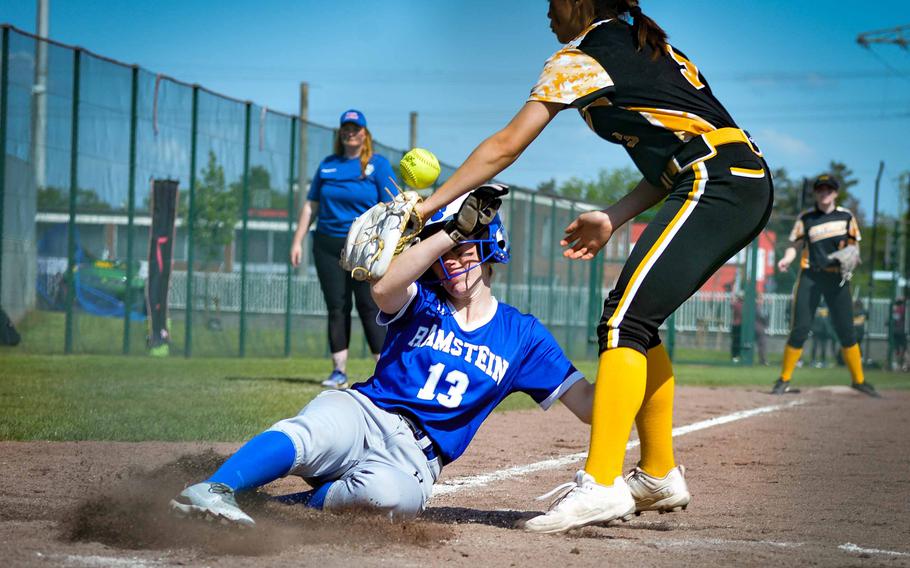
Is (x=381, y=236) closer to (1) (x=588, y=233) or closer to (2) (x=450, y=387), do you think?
(2) (x=450, y=387)

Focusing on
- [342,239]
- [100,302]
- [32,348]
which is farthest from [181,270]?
[342,239]

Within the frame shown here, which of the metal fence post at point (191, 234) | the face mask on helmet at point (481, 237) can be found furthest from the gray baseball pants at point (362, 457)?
the metal fence post at point (191, 234)

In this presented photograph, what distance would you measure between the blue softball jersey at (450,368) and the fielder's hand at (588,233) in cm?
36

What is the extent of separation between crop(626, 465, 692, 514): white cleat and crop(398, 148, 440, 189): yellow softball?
138 cm

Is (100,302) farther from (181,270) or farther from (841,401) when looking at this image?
(841,401)

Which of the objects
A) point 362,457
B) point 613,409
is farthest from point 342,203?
point 613,409

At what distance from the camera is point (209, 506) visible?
304cm

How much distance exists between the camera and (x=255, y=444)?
10.8ft

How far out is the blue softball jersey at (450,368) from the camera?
378 cm

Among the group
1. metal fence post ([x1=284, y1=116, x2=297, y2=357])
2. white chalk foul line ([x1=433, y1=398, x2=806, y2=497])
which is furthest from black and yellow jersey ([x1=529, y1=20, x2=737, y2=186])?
metal fence post ([x1=284, y1=116, x2=297, y2=357])

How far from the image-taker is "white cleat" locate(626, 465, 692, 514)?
4.11 m

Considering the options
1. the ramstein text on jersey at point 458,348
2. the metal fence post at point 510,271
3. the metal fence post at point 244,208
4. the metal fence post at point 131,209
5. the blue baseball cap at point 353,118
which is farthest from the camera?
the metal fence post at point 510,271

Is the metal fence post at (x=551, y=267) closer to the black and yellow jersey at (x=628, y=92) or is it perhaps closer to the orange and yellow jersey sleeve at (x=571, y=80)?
the black and yellow jersey at (x=628, y=92)

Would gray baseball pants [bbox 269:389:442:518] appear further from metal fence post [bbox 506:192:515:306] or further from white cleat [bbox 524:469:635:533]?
metal fence post [bbox 506:192:515:306]
